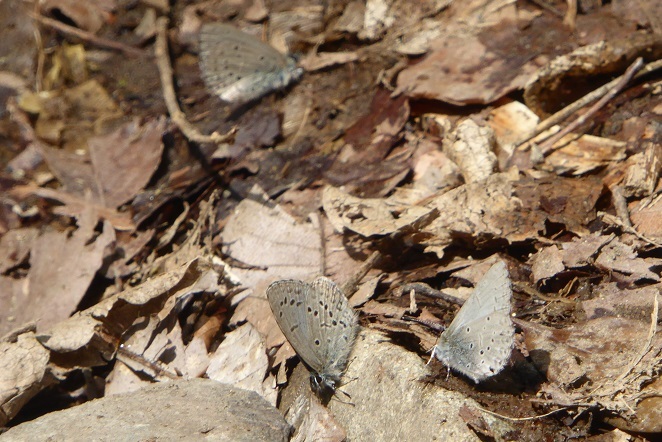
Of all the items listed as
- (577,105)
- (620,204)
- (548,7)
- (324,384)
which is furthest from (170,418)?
(548,7)

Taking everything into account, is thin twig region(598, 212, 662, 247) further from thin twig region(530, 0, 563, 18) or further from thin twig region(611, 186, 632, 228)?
thin twig region(530, 0, 563, 18)

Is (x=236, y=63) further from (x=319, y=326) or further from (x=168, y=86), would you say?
(x=319, y=326)

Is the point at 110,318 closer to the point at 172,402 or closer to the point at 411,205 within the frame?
the point at 172,402

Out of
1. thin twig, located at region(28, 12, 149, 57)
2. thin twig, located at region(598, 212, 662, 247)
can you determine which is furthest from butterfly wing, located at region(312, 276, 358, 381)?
thin twig, located at region(28, 12, 149, 57)

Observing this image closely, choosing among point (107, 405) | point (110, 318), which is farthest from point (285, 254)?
point (107, 405)

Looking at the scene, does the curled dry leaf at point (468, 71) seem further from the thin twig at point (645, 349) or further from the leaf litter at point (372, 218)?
the thin twig at point (645, 349)

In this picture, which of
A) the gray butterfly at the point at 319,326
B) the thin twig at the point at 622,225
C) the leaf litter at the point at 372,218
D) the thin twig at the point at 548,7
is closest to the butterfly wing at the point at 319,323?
the gray butterfly at the point at 319,326

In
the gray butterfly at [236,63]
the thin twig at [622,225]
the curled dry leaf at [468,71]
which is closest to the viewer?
the thin twig at [622,225]

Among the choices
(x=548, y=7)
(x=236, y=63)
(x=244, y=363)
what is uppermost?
(x=548, y=7)
